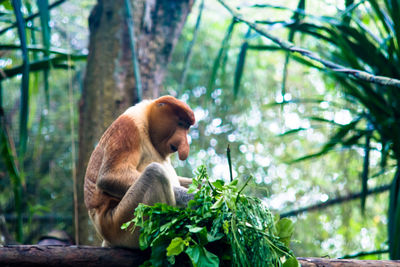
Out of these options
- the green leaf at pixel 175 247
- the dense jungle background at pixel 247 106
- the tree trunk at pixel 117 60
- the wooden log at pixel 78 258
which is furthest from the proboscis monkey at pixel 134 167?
the tree trunk at pixel 117 60

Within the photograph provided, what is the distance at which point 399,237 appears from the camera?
3014 mm

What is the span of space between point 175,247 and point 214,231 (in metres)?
0.17

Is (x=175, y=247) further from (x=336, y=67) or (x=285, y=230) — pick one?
(x=336, y=67)

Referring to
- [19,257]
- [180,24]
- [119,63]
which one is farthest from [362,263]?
[180,24]

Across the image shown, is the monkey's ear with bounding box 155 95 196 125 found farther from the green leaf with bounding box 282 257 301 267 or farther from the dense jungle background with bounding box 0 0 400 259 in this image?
the green leaf with bounding box 282 257 301 267

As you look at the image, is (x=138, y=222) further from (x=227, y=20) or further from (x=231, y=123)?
(x=227, y=20)

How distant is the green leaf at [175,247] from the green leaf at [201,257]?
0.10 feet

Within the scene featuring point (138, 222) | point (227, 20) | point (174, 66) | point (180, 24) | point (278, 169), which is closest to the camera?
point (138, 222)

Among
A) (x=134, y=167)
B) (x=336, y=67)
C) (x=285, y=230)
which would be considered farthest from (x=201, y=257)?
(x=336, y=67)

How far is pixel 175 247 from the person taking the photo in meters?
1.62

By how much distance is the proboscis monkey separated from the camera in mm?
2102

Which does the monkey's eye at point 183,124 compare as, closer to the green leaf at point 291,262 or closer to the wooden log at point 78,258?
the wooden log at point 78,258

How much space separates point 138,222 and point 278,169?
14.1ft

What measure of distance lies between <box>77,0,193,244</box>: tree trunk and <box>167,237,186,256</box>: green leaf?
1587 mm
